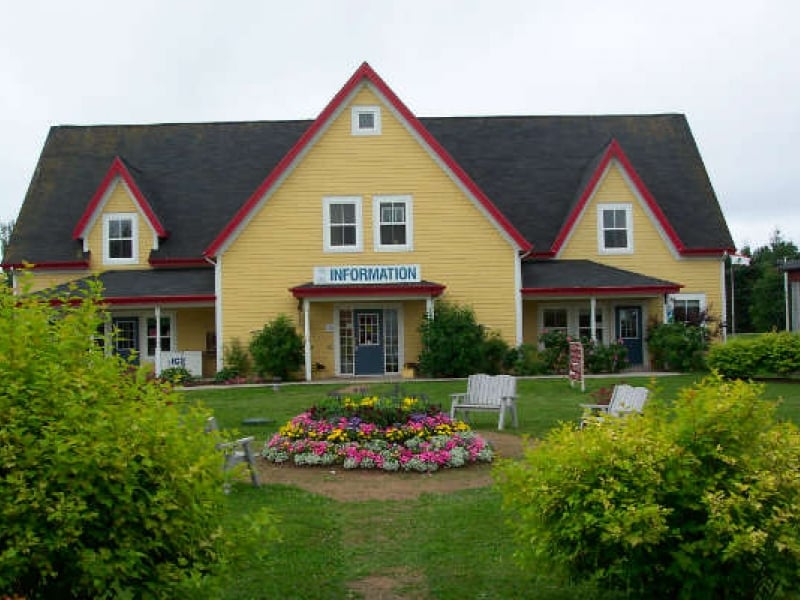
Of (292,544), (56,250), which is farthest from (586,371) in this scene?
(292,544)

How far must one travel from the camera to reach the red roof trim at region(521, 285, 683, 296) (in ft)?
89.2

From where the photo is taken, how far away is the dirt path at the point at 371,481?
10.8 metres

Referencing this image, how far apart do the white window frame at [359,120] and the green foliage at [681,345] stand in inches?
416

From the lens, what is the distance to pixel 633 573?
564cm

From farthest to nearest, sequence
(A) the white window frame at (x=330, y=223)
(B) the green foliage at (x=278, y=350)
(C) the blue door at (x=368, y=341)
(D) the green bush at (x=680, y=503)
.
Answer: (C) the blue door at (x=368, y=341)
(A) the white window frame at (x=330, y=223)
(B) the green foliage at (x=278, y=350)
(D) the green bush at (x=680, y=503)

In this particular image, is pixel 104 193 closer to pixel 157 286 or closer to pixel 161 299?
pixel 157 286

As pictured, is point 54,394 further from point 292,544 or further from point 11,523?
point 292,544

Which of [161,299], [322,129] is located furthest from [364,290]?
[161,299]

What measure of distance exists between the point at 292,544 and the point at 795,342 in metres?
19.2

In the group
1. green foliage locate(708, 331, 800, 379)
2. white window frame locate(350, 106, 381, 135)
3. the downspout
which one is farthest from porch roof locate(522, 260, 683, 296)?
the downspout

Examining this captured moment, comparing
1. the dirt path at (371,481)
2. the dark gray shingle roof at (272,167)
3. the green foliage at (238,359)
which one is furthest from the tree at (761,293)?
the dirt path at (371,481)

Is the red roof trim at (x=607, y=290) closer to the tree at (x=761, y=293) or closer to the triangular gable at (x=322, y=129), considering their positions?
the triangular gable at (x=322, y=129)

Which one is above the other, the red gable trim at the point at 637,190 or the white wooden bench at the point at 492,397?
the red gable trim at the point at 637,190

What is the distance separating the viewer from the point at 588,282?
27594mm
